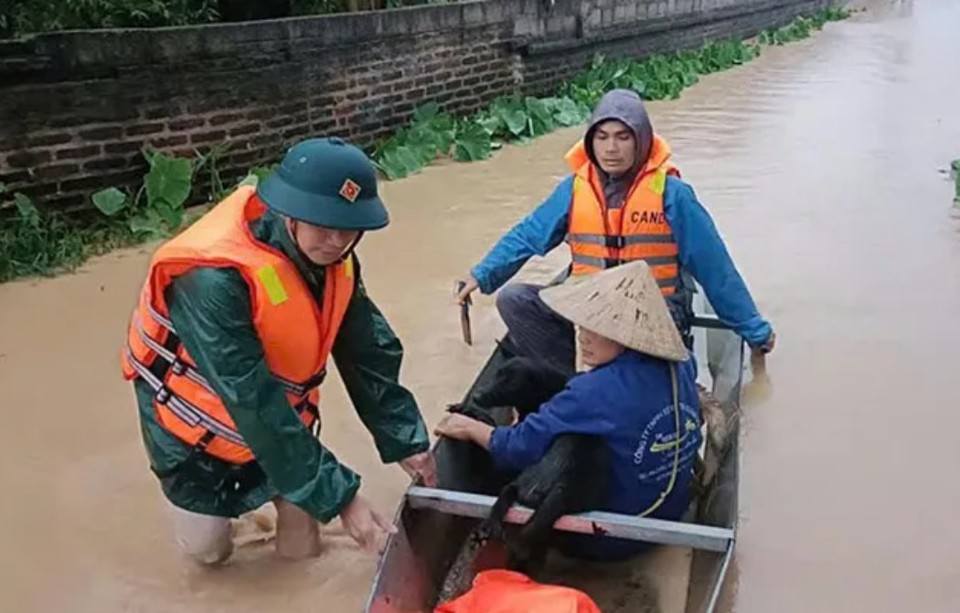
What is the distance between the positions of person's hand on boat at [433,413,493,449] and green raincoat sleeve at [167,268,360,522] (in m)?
0.50

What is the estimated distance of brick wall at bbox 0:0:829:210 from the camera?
6398 mm

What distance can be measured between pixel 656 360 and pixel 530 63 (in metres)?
8.85

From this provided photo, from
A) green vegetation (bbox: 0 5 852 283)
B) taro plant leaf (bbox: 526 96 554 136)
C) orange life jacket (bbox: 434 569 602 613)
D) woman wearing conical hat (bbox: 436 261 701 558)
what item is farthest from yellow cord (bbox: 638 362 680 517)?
taro plant leaf (bbox: 526 96 554 136)

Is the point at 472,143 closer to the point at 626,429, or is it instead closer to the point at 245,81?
the point at 245,81

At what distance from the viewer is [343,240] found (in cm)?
258

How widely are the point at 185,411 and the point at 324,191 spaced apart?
30.1 inches

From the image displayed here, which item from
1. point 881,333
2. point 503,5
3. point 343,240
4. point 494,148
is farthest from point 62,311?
point 503,5

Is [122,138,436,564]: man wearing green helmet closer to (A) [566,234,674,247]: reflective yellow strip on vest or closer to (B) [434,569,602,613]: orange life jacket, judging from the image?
Result: (B) [434,569,602,613]: orange life jacket

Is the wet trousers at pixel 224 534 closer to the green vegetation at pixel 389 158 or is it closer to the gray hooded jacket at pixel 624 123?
the gray hooded jacket at pixel 624 123

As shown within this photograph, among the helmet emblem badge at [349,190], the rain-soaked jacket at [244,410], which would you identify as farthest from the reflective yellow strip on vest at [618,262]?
Result: the helmet emblem badge at [349,190]

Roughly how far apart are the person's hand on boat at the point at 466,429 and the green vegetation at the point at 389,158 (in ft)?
12.1

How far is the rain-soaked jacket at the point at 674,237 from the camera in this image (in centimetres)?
375

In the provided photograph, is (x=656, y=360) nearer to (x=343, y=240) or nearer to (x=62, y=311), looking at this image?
(x=343, y=240)

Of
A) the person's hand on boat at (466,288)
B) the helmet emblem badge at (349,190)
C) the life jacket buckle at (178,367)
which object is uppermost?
the helmet emblem badge at (349,190)
